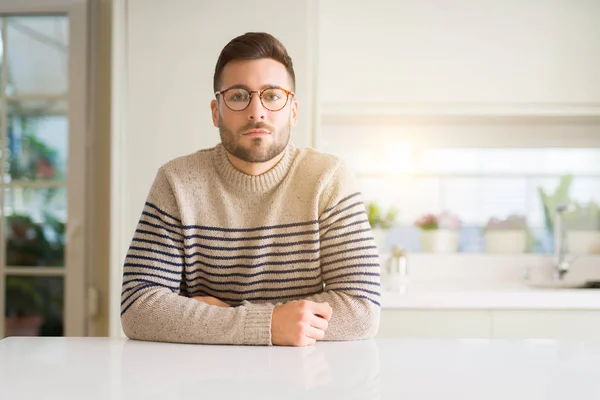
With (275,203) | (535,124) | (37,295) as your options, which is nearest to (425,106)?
(535,124)

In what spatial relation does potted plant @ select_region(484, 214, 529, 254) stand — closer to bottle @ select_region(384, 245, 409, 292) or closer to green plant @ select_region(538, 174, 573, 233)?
green plant @ select_region(538, 174, 573, 233)

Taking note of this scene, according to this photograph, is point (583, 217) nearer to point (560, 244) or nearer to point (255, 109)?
point (560, 244)

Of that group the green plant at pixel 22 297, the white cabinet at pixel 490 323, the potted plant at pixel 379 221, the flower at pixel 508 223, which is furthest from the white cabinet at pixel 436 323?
the green plant at pixel 22 297

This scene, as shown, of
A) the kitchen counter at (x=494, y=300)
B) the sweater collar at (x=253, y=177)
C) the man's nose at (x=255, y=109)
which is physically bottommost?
the kitchen counter at (x=494, y=300)

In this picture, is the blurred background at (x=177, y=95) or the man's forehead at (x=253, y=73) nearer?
the man's forehead at (x=253, y=73)

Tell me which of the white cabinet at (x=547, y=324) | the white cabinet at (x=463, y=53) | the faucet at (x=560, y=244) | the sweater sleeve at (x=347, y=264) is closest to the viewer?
the sweater sleeve at (x=347, y=264)

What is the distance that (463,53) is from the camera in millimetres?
2760

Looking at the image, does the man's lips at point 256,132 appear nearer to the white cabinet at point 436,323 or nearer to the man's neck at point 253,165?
the man's neck at point 253,165

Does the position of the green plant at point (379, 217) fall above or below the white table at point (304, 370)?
above

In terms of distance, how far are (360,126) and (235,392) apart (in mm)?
2367

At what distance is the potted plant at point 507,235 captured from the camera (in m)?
3.09

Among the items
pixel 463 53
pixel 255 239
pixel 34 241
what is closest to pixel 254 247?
pixel 255 239

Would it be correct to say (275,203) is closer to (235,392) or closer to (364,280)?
(364,280)

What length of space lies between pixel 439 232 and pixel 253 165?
1808mm
